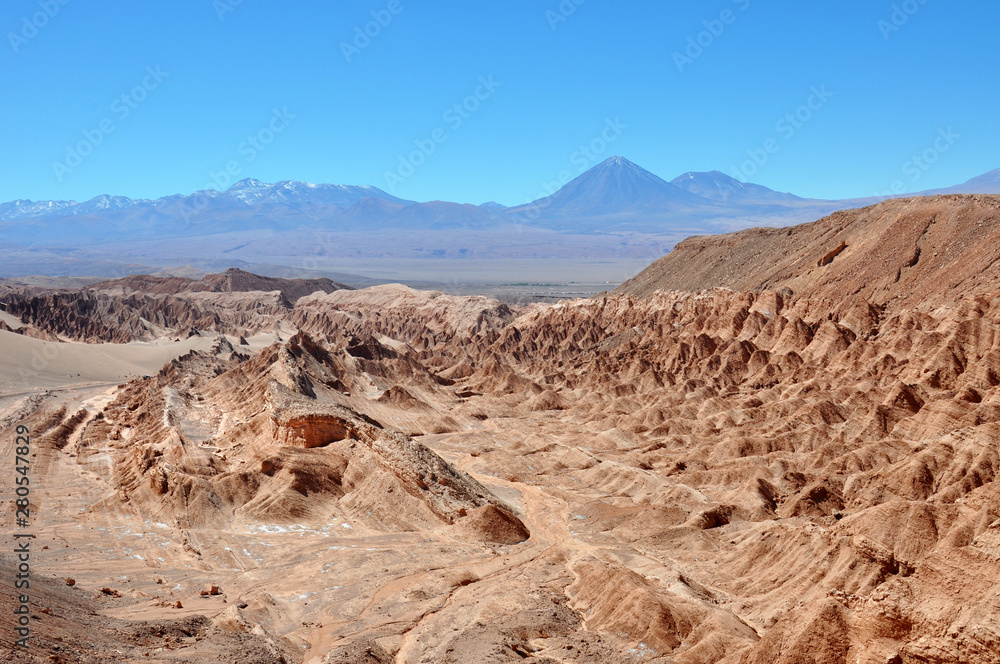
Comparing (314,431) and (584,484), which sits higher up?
(314,431)

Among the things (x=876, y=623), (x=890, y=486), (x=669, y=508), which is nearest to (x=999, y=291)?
(x=890, y=486)

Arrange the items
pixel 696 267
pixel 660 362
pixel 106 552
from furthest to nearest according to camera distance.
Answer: pixel 696 267 < pixel 660 362 < pixel 106 552

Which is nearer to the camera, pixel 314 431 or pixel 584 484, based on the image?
pixel 314 431

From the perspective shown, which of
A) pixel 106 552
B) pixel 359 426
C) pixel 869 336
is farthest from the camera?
pixel 869 336

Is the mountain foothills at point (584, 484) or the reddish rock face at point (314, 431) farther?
the reddish rock face at point (314, 431)

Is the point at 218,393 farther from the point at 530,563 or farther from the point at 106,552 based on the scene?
the point at 530,563

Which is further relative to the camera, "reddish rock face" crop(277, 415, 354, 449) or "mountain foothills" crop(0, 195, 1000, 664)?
"reddish rock face" crop(277, 415, 354, 449)

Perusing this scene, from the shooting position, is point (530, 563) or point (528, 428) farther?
point (528, 428)

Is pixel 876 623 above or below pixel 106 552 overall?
above
